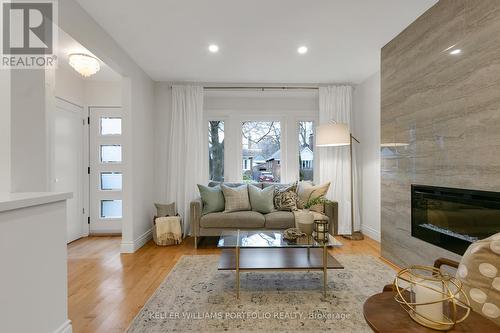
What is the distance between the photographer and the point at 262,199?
386cm

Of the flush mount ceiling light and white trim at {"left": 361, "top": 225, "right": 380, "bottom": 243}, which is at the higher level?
the flush mount ceiling light

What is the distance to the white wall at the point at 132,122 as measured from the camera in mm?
2508

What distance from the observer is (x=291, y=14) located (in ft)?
8.25

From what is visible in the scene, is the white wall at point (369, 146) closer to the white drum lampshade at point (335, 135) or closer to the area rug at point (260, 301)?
the white drum lampshade at point (335, 135)

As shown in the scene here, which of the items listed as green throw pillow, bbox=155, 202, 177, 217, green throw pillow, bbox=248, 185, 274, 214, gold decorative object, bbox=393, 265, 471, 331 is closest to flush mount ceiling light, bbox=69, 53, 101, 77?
green throw pillow, bbox=155, 202, 177, 217

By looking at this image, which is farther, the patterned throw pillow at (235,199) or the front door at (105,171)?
the front door at (105,171)

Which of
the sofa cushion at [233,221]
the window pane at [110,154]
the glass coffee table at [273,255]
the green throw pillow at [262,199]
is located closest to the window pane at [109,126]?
the window pane at [110,154]

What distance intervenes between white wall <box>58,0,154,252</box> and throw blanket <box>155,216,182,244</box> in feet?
0.91

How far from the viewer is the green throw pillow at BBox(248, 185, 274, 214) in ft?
12.5

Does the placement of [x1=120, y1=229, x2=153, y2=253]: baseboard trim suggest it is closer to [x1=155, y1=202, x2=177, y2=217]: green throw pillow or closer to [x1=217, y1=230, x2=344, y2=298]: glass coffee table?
[x1=155, y1=202, x2=177, y2=217]: green throw pillow

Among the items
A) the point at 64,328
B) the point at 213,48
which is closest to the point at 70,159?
the point at 213,48

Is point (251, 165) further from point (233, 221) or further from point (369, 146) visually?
point (369, 146)

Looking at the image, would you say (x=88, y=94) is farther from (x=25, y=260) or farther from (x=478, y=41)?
(x=478, y=41)

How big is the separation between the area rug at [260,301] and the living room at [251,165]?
0.7 inches
